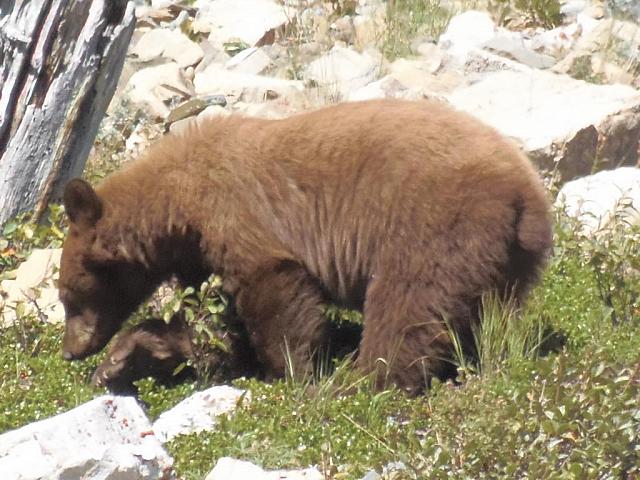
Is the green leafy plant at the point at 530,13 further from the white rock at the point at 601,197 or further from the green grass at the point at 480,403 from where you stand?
the green grass at the point at 480,403

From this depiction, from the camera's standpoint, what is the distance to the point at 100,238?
6992 millimetres

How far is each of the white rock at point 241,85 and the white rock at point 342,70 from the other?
25 cm

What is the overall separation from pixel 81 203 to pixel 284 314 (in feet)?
4.24

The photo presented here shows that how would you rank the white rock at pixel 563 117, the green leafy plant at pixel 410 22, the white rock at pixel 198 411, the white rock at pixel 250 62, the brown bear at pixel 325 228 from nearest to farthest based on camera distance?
the white rock at pixel 198 411 → the brown bear at pixel 325 228 → the white rock at pixel 563 117 → the white rock at pixel 250 62 → the green leafy plant at pixel 410 22

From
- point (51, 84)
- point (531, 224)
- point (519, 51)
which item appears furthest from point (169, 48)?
point (531, 224)

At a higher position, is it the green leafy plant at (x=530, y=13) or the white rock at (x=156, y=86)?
the green leafy plant at (x=530, y=13)

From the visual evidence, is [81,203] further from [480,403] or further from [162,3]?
[162,3]

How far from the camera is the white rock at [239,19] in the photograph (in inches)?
531

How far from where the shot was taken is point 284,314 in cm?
660

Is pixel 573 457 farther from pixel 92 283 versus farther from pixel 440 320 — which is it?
pixel 92 283

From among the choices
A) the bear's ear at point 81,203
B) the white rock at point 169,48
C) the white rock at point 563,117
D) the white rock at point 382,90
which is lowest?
the white rock at point 169,48

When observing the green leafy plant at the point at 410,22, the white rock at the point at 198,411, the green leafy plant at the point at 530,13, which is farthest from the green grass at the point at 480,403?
the green leafy plant at the point at 530,13

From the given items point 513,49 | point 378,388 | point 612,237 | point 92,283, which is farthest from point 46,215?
point 513,49

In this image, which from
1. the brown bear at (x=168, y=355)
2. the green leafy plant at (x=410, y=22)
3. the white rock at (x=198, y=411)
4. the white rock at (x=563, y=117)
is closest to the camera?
the white rock at (x=198, y=411)
